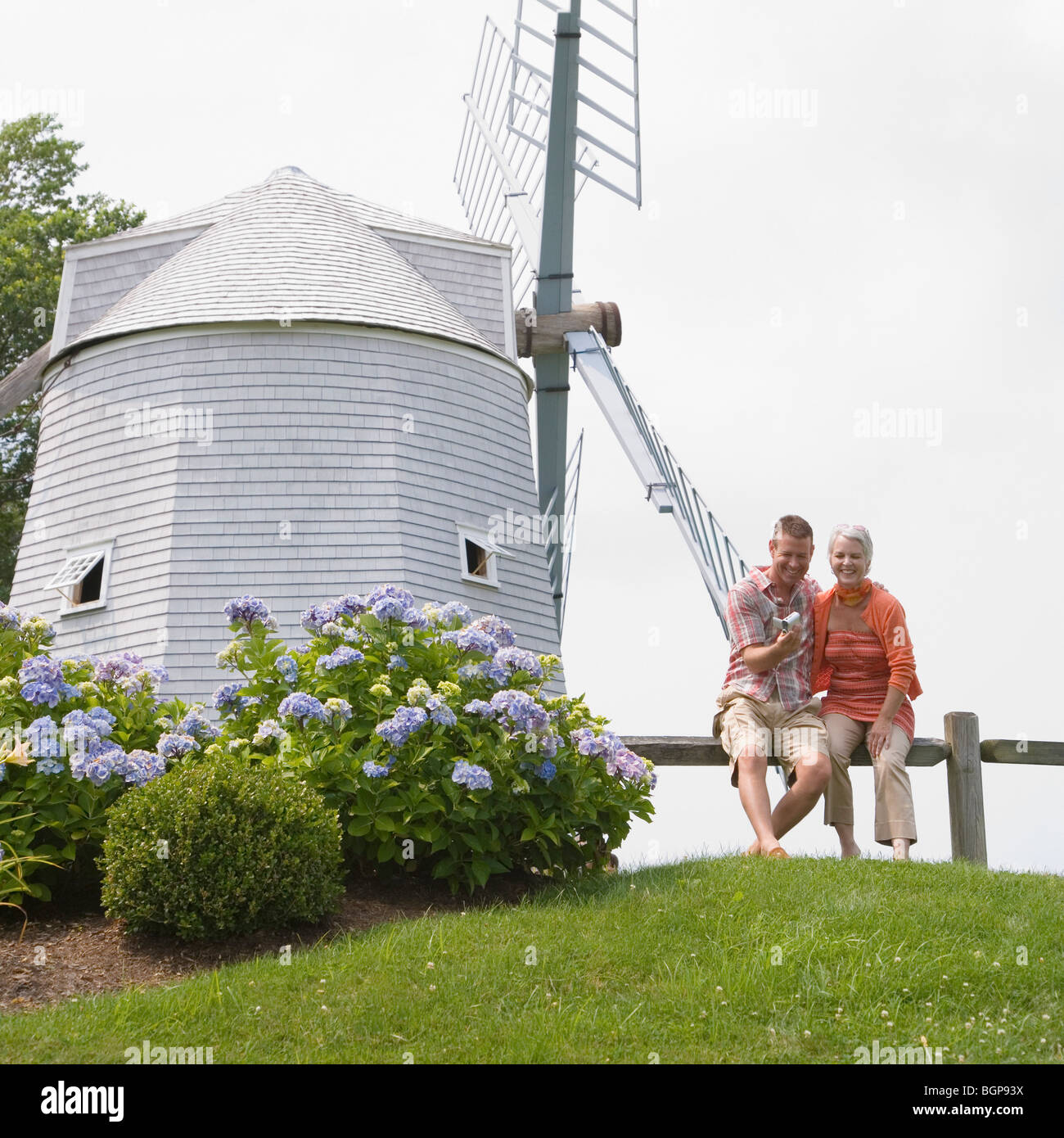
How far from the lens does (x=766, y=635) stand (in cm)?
755

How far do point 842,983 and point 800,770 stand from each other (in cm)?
216

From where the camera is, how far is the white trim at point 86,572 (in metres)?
12.2

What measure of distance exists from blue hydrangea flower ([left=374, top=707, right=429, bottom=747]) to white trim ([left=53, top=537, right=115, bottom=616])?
6.30m

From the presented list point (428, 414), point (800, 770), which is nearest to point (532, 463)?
point (428, 414)

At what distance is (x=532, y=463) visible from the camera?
45.9 ft

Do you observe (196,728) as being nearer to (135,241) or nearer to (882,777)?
(882,777)

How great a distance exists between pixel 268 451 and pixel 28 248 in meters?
12.1

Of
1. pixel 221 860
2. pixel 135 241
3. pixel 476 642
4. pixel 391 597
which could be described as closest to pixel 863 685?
pixel 476 642

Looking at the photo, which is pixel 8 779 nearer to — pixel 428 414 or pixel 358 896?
pixel 358 896

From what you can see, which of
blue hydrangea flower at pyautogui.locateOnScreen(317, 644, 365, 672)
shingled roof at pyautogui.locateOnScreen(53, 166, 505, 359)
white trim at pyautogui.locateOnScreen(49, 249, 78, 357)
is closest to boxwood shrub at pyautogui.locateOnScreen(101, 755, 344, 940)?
blue hydrangea flower at pyautogui.locateOnScreen(317, 644, 365, 672)

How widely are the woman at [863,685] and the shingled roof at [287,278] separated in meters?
6.53

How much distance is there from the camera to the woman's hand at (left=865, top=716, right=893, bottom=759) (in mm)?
7551

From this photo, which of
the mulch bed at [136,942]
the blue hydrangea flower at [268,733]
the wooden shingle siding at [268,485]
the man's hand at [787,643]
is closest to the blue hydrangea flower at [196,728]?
the blue hydrangea flower at [268,733]
